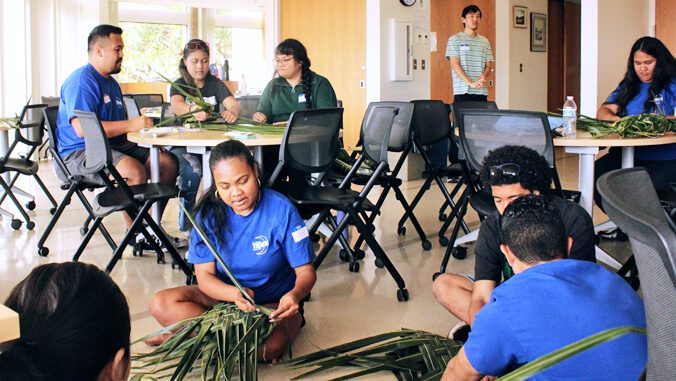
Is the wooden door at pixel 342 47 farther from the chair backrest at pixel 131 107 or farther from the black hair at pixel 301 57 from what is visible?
the black hair at pixel 301 57

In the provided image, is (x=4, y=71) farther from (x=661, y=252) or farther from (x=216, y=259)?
(x=661, y=252)

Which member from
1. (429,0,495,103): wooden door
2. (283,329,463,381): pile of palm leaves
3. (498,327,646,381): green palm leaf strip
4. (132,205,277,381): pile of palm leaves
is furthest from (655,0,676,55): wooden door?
(498,327,646,381): green palm leaf strip

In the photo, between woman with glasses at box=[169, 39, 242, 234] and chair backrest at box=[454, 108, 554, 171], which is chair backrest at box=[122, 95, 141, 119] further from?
chair backrest at box=[454, 108, 554, 171]

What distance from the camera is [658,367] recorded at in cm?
83

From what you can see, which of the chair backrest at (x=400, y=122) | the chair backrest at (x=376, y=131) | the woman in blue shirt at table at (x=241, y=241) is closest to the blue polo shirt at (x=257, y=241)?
the woman in blue shirt at table at (x=241, y=241)

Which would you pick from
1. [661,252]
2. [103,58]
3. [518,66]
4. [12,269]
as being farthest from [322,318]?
[518,66]

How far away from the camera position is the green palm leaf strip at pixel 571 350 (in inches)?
38.9

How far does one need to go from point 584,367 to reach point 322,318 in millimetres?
1883

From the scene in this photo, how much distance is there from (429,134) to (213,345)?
2958 millimetres

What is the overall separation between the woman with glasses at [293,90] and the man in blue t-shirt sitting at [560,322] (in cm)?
325

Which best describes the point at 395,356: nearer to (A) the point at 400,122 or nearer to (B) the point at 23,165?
(A) the point at 400,122

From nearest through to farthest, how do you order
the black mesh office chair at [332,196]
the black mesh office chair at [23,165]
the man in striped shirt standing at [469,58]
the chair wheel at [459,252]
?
1. the black mesh office chair at [332,196]
2. the chair wheel at [459,252]
3. the black mesh office chair at [23,165]
4. the man in striped shirt standing at [469,58]

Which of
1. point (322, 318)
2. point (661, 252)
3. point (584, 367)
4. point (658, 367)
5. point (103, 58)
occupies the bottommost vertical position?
point (322, 318)

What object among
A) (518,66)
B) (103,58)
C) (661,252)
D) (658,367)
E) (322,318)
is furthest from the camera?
(518,66)
